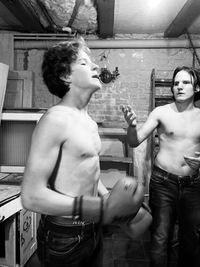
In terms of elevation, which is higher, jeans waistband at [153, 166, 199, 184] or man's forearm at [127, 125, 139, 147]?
man's forearm at [127, 125, 139, 147]

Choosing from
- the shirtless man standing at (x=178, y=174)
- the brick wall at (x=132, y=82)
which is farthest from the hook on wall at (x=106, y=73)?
the shirtless man standing at (x=178, y=174)

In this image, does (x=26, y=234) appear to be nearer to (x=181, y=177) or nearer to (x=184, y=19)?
(x=181, y=177)

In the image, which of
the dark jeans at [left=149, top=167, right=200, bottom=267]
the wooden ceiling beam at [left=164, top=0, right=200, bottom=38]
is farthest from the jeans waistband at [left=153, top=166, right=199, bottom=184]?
the wooden ceiling beam at [left=164, top=0, right=200, bottom=38]

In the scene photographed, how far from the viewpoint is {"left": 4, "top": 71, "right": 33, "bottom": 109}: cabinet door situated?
3973 mm

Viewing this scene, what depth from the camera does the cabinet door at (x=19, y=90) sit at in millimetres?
3973

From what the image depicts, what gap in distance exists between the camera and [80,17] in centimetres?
413

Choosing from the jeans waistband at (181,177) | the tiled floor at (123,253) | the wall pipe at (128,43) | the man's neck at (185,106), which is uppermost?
the wall pipe at (128,43)

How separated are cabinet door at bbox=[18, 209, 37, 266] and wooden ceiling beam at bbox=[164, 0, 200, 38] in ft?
11.2

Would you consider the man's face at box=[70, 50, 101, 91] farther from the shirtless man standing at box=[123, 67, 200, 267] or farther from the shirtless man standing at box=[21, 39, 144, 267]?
the shirtless man standing at box=[123, 67, 200, 267]

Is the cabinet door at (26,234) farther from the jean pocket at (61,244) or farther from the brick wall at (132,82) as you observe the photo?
the brick wall at (132,82)

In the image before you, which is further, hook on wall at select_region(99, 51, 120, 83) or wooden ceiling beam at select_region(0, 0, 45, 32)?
hook on wall at select_region(99, 51, 120, 83)

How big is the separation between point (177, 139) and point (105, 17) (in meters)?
2.36

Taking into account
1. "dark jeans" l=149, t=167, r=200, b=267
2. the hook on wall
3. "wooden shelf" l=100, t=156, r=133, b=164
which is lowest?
"dark jeans" l=149, t=167, r=200, b=267

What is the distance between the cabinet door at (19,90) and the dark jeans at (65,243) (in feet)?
9.39
